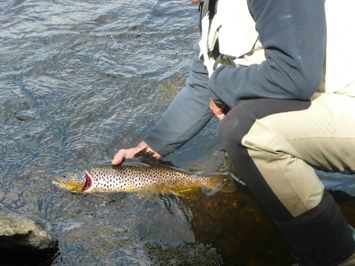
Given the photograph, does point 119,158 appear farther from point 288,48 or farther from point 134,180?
point 288,48

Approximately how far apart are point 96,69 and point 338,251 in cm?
399

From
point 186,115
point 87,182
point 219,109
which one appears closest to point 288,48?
point 219,109

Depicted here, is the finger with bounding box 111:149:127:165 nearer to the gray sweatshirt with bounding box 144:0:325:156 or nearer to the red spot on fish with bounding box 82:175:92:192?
the red spot on fish with bounding box 82:175:92:192

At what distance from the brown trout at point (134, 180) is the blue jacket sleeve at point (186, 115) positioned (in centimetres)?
20

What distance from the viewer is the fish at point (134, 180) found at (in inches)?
162

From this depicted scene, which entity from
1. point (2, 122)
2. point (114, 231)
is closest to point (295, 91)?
point (114, 231)

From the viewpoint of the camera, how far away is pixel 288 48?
2787 millimetres

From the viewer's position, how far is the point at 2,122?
5266 mm

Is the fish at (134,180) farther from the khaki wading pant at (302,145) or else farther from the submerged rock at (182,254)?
the khaki wading pant at (302,145)

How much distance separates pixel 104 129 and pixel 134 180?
43.1 inches

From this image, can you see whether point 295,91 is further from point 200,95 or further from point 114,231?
point 114,231

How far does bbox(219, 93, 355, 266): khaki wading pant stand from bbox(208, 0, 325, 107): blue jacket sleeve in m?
0.11

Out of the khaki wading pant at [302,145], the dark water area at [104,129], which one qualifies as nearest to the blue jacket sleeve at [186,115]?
the dark water area at [104,129]

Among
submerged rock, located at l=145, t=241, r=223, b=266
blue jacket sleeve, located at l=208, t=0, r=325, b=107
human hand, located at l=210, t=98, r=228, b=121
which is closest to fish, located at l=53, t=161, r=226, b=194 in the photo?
submerged rock, located at l=145, t=241, r=223, b=266
